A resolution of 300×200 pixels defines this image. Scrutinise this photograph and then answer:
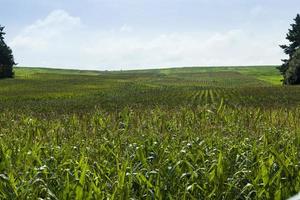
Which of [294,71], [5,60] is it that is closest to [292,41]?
[294,71]

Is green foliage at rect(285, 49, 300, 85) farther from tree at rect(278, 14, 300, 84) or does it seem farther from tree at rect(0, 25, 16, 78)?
tree at rect(0, 25, 16, 78)

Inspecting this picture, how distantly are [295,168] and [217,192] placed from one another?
5.11 feet

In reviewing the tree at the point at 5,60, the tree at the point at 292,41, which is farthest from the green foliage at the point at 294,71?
the tree at the point at 5,60

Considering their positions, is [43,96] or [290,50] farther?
[290,50]

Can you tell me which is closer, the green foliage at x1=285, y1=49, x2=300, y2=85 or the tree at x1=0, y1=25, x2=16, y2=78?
the green foliage at x1=285, y1=49, x2=300, y2=85

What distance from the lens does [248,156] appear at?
28.5 ft

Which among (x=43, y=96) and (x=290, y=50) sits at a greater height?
(x=290, y=50)

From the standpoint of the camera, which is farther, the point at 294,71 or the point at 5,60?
the point at 5,60

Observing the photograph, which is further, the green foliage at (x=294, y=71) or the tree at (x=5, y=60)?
the tree at (x=5, y=60)

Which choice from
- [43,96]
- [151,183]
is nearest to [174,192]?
[151,183]

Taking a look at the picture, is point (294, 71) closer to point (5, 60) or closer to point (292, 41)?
point (292, 41)

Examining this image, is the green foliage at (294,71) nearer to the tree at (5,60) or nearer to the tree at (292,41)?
the tree at (292,41)

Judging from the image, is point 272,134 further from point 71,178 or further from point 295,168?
point 71,178

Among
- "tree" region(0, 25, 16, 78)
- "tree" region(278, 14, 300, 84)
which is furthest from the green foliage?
"tree" region(0, 25, 16, 78)
